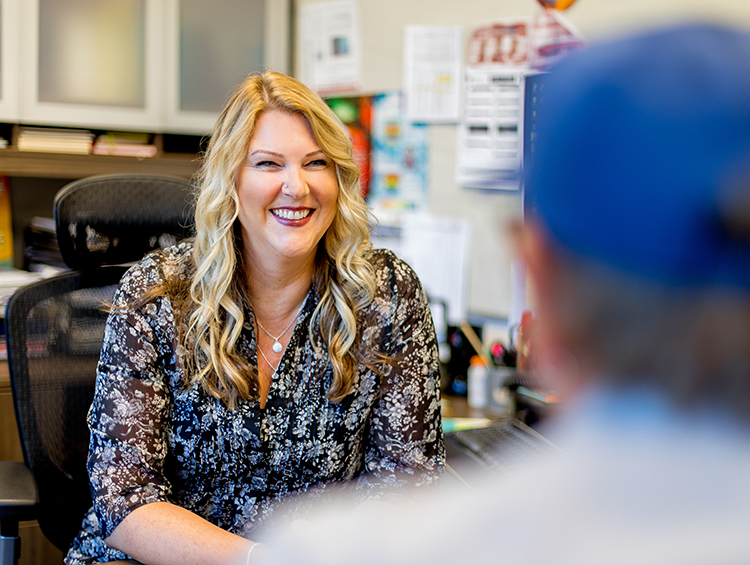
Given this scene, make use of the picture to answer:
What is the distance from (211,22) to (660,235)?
2534 millimetres

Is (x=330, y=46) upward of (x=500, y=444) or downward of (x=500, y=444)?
upward

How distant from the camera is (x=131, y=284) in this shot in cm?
129

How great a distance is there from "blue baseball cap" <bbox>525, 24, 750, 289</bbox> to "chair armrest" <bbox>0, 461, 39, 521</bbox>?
1232 mm

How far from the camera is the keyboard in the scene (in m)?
1.35

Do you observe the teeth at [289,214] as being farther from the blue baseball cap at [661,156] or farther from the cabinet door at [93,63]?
the cabinet door at [93,63]

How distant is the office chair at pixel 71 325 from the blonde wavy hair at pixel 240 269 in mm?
213

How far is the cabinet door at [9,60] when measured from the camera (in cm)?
219

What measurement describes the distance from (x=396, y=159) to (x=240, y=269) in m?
1.07

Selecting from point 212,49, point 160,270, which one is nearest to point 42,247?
point 212,49

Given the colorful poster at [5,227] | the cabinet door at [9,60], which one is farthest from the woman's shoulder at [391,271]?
the colorful poster at [5,227]

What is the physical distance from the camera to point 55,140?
234cm

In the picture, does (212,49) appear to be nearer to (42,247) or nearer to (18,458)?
(42,247)

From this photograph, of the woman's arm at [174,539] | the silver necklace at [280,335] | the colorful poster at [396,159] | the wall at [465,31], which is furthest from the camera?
the colorful poster at [396,159]

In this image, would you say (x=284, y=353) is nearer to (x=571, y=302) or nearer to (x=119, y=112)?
(x=571, y=302)
